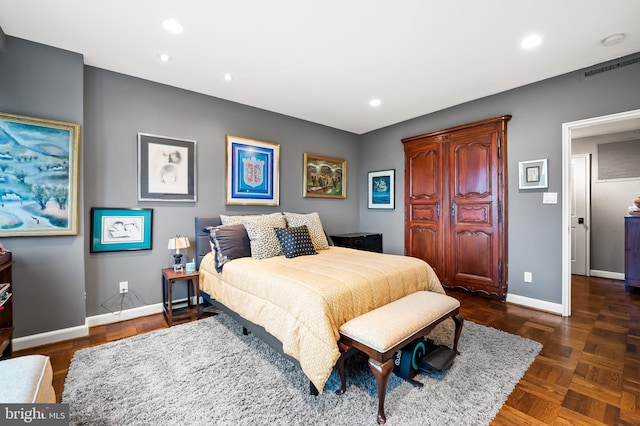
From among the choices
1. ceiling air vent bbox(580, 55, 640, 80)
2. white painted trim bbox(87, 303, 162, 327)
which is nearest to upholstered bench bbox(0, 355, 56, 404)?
white painted trim bbox(87, 303, 162, 327)

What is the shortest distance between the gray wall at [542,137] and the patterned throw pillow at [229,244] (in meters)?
3.19

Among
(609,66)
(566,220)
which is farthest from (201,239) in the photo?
(609,66)

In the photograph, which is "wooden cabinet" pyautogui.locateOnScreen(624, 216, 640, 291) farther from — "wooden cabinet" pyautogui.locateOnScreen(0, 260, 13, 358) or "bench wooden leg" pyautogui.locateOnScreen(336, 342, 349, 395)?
"wooden cabinet" pyautogui.locateOnScreen(0, 260, 13, 358)

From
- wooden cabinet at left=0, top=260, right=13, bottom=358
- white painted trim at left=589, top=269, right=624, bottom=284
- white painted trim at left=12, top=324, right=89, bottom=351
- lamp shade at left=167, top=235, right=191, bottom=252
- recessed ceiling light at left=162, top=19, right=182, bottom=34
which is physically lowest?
white painted trim at left=12, top=324, right=89, bottom=351

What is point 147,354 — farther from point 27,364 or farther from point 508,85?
point 508,85

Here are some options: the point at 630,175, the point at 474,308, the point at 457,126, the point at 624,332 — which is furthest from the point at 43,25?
the point at 630,175

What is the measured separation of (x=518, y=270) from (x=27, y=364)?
4.28 m

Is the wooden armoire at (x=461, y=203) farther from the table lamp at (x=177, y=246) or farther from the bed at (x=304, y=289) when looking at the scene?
the table lamp at (x=177, y=246)

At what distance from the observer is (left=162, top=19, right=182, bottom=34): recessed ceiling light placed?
6.97 ft

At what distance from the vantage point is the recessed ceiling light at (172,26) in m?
2.12

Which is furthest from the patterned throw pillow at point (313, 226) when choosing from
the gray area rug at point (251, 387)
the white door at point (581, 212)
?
the white door at point (581, 212)

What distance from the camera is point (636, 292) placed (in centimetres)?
380

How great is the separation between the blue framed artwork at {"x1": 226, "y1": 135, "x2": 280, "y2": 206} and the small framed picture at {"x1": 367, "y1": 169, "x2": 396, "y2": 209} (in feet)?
6.05

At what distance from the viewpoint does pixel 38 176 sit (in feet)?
7.77
